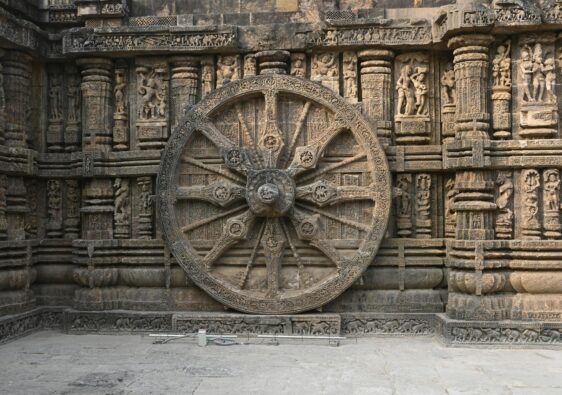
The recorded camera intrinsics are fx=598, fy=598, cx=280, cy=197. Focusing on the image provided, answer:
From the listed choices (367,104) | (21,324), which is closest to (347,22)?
(367,104)

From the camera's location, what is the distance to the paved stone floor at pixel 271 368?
6.91 m

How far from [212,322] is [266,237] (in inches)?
62.7

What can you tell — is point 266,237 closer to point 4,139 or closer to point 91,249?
point 91,249

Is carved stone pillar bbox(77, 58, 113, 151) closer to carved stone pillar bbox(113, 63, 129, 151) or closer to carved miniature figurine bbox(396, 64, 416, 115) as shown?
carved stone pillar bbox(113, 63, 129, 151)

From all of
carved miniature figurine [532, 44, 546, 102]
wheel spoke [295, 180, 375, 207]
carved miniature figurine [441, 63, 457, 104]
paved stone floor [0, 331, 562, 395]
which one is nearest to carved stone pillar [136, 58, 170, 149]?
wheel spoke [295, 180, 375, 207]

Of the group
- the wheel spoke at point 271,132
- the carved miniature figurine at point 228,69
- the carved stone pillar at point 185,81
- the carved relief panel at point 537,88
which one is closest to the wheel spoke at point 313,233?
the wheel spoke at point 271,132

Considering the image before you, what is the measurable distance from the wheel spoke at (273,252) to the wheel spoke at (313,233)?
0.32 meters

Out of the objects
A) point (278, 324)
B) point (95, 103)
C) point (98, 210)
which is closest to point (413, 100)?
point (278, 324)

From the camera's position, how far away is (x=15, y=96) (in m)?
10.0

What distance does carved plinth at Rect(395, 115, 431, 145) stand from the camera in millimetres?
9859

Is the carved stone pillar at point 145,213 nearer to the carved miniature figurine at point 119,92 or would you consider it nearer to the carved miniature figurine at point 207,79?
the carved miniature figurine at point 119,92

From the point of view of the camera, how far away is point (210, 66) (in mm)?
10156

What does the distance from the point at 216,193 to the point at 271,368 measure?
3110mm

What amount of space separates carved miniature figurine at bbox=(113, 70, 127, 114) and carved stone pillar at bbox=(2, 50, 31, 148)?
1522mm
